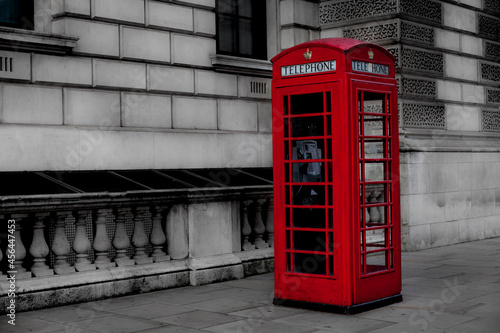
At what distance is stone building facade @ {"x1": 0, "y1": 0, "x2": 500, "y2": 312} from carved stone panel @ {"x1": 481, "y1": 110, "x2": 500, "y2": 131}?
0.04 meters

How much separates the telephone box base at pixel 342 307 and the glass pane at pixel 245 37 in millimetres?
5983

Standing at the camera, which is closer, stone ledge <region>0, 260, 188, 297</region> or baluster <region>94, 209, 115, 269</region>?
stone ledge <region>0, 260, 188, 297</region>

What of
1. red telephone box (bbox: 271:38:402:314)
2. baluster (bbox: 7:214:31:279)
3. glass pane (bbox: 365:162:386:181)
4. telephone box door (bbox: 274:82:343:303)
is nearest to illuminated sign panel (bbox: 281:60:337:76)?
red telephone box (bbox: 271:38:402:314)

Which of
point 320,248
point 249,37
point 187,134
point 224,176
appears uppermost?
point 249,37

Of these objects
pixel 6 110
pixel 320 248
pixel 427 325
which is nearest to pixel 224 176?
pixel 6 110

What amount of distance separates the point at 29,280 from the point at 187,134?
4.23m

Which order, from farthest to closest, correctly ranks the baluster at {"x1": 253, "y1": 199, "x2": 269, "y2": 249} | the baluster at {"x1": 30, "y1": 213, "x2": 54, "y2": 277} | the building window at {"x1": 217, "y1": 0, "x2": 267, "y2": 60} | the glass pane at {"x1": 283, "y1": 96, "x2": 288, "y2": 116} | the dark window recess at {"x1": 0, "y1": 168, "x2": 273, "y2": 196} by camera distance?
1. the building window at {"x1": 217, "y1": 0, "x2": 267, "y2": 60}
2. the baluster at {"x1": 253, "y1": 199, "x2": 269, "y2": 249}
3. the dark window recess at {"x1": 0, "y1": 168, "x2": 273, "y2": 196}
4. the baluster at {"x1": 30, "y1": 213, "x2": 54, "y2": 277}
5. the glass pane at {"x1": 283, "y1": 96, "x2": 288, "y2": 116}

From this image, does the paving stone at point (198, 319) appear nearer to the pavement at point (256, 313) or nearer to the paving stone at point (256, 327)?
the pavement at point (256, 313)

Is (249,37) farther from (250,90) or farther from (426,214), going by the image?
(426,214)

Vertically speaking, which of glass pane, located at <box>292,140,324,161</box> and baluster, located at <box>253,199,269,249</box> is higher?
glass pane, located at <box>292,140,324,161</box>

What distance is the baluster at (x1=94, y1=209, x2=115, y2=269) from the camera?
752 cm

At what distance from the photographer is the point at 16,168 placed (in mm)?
8578

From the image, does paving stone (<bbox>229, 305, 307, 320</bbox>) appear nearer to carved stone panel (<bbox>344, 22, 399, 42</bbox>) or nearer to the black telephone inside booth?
the black telephone inside booth

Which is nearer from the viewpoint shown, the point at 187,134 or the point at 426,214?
the point at 187,134
